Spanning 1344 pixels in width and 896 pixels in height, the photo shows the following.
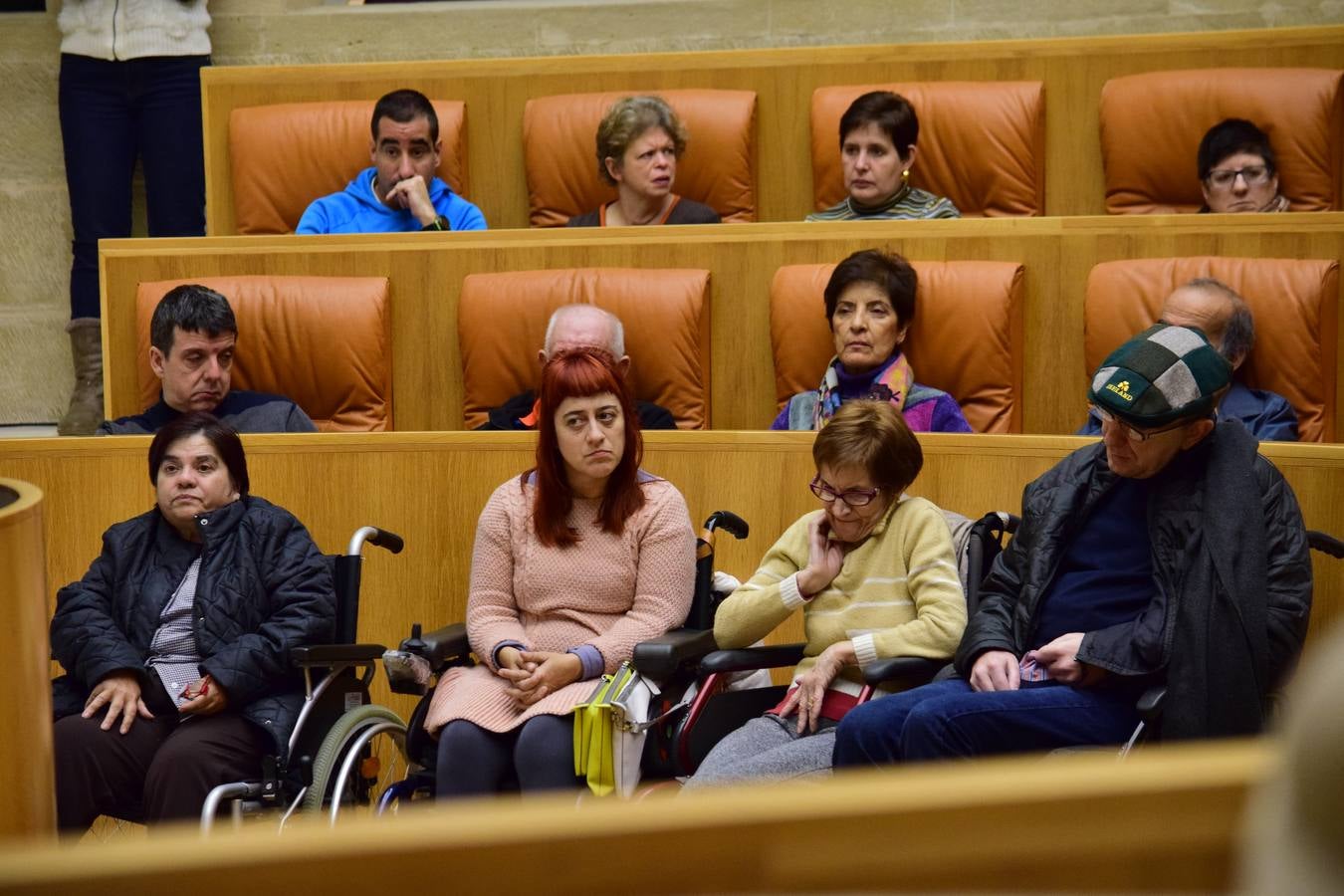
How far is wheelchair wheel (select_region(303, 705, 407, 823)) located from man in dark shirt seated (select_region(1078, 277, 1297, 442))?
1372mm

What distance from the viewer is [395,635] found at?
2.82m

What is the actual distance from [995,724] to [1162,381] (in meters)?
0.47

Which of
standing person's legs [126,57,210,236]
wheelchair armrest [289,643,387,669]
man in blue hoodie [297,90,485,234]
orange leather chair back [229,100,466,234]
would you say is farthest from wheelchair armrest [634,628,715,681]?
standing person's legs [126,57,210,236]

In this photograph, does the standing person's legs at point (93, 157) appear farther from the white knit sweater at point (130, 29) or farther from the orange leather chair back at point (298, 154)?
the orange leather chair back at point (298, 154)

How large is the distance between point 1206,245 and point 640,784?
1452mm

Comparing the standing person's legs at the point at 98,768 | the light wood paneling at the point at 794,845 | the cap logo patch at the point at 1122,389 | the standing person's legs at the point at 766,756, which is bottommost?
the standing person's legs at the point at 98,768

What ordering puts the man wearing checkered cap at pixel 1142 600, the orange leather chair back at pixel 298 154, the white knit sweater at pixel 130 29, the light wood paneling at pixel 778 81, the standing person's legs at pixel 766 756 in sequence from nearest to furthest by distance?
the man wearing checkered cap at pixel 1142 600, the standing person's legs at pixel 766 756, the light wood paneling at pixel 778 81, the orange leather chair back at pixel 298 154, the white knit sweater at pixel 130 29

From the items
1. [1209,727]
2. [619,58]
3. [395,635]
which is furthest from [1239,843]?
[619,58]

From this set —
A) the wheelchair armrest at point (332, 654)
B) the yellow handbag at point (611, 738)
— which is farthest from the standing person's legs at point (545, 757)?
the wheelchair armrest at point (332, 654)

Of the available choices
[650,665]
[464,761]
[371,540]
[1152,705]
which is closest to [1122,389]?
[1152,705]

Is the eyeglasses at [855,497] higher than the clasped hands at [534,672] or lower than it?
higher

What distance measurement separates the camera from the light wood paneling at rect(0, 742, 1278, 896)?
0.38 metres

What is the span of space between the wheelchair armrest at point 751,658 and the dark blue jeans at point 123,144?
2600 millimetres

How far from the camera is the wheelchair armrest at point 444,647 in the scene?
2.39 metres
